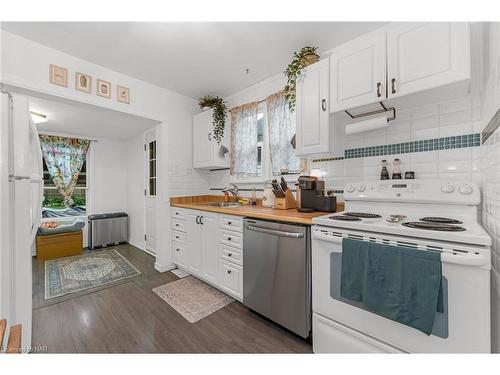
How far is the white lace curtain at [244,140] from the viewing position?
2.81 metres

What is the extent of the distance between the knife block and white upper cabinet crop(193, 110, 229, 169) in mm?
1210

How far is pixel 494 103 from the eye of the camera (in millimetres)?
1096

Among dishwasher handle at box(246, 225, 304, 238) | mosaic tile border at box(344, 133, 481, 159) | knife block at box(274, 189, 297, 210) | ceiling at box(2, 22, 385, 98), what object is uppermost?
ceiling at box(2, 22, 385, 98)

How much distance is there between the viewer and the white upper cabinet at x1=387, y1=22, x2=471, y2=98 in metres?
1.22

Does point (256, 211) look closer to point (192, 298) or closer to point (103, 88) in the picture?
point (192, 298)

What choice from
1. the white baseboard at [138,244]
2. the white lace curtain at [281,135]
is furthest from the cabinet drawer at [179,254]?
the white lace curtain at [281,135]

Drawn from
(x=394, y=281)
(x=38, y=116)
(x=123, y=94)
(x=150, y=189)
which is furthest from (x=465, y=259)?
(x=38, y=116)

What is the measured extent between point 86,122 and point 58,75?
1761mm

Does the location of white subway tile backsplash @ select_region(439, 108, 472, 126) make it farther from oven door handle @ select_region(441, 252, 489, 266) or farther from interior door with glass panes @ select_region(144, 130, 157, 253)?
interior door with glass panes @ select_region(144, 130, 157, 253)

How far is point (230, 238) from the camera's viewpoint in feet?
6.89

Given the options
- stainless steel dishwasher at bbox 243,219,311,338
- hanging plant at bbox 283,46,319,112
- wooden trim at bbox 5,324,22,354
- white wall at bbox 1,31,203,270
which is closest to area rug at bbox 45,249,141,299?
white wall at bbox 1,31,203,270

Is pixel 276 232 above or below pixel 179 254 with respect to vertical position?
above

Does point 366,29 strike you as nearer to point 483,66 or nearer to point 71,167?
point 483,66

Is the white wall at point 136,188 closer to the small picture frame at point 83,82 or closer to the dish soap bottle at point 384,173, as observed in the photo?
the small picture frame at point 83,82
